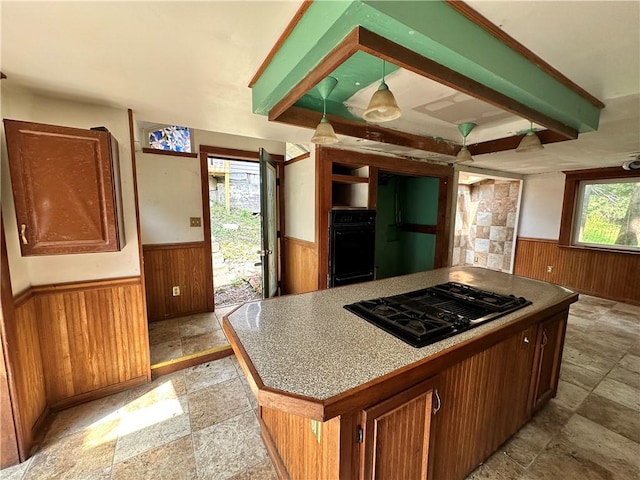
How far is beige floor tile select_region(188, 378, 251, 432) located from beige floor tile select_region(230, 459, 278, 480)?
45 centimetres

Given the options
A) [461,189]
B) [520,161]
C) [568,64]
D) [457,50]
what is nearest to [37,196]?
[457,50]

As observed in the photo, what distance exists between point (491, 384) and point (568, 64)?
167cm

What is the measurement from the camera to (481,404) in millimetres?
1341

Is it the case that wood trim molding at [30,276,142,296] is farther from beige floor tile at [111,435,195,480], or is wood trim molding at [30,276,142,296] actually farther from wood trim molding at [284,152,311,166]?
wood trim molding at [284,152,311,166]

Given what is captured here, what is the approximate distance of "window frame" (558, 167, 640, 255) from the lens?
13.0ft

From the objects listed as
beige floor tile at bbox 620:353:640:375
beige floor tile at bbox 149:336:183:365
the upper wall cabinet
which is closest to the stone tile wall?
beige floor tile at bbox 620:353:640:375

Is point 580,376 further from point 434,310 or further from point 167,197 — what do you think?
point 167,197

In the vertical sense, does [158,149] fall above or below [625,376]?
above

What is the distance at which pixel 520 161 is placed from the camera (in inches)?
140

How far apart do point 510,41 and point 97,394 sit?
3.33 metres

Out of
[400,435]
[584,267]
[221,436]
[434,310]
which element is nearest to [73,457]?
[221,436]

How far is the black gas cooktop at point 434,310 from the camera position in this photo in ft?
3.78

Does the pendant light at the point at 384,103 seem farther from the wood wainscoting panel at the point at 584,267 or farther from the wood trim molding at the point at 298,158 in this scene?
the wood wainscoting panel at the point at 584,267

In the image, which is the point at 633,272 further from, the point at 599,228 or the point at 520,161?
the point at 520,161
